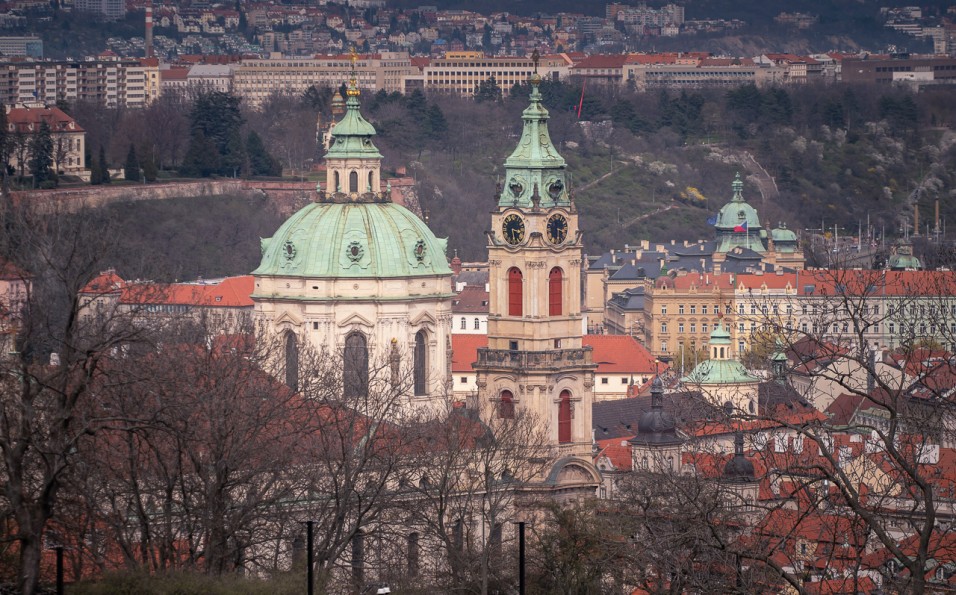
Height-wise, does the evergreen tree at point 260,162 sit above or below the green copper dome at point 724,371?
above

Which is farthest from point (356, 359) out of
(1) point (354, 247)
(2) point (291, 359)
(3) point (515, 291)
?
(3) point (515, 291)

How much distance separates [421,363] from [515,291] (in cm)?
376

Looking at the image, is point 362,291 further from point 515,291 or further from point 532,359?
point 532,359

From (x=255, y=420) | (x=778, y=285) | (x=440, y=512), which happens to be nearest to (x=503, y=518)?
(x=440, y=512)

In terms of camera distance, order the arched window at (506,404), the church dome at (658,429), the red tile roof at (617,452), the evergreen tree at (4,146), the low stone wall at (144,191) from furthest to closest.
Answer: the evergreen tree at (4,146) < the low stone wall at (144,191) < the red tile roof at (617,452) < the church dome at (658,429) < the arched window at (506,404)

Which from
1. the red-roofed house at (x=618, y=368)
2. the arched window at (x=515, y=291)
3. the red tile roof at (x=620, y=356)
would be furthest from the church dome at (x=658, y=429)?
the red tile roof at (x=620, y=356)

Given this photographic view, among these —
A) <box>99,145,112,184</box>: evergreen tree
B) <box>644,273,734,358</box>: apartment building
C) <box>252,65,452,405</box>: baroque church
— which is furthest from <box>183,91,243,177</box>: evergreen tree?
<box>252,65,452,405</box>: baroque church

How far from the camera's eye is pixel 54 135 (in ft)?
579

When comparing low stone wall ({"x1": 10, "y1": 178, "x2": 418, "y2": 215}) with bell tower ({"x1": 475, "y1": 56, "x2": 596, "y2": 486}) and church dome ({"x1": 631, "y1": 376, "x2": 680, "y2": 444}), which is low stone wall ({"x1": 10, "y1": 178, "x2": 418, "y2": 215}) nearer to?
church dome ({"x1": 631, "y1": 376, "x2": 680, "y2": 444})

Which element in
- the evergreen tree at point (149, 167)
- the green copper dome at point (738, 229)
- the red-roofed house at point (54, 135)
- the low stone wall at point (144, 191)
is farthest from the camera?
the green copper dome at point (738, 229)

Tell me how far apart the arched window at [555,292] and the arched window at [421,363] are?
4.14 meters

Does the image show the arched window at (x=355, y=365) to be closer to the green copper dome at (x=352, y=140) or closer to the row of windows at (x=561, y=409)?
the row of windows at (x=561, y=409)

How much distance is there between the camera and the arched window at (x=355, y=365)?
281 feet

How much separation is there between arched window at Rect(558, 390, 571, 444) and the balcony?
103 centimetres
